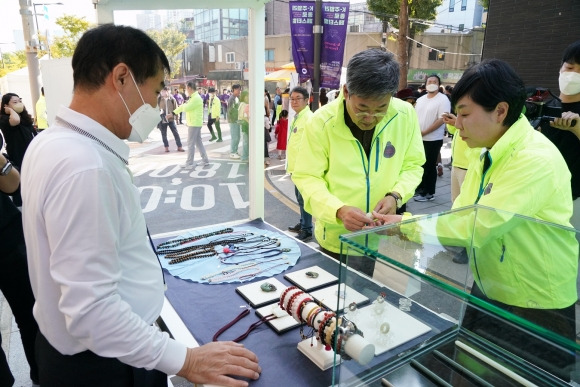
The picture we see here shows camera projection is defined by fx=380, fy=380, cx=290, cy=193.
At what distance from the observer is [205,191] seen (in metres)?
5.94

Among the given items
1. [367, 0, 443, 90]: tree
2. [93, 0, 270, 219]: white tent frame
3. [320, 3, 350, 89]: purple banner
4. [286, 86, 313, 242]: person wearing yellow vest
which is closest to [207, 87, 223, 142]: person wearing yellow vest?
[320, 3, 350, 89]: purple banner

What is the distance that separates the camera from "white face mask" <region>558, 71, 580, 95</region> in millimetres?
2283

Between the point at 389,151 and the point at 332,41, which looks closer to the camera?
the point at 389,151

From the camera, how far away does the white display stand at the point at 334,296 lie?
0.95 m

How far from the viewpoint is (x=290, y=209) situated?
5.24m

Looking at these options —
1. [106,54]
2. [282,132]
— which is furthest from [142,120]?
[282,132]

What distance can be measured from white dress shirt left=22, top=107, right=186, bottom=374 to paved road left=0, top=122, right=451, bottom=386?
8.25 ft

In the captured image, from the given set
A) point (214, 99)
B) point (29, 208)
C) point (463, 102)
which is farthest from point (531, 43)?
point (29, 208)

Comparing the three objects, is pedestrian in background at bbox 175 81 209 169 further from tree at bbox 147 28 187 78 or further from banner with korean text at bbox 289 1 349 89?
tree at bbox 147 28 187 78

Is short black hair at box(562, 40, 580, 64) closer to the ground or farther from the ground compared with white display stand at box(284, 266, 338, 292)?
farther from the ground

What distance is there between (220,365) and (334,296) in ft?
2.02

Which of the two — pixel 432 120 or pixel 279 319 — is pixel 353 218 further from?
pixel 432 120

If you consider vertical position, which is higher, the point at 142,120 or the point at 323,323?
the point at 142,120

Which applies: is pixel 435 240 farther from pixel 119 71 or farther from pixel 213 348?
pixel 119 71
